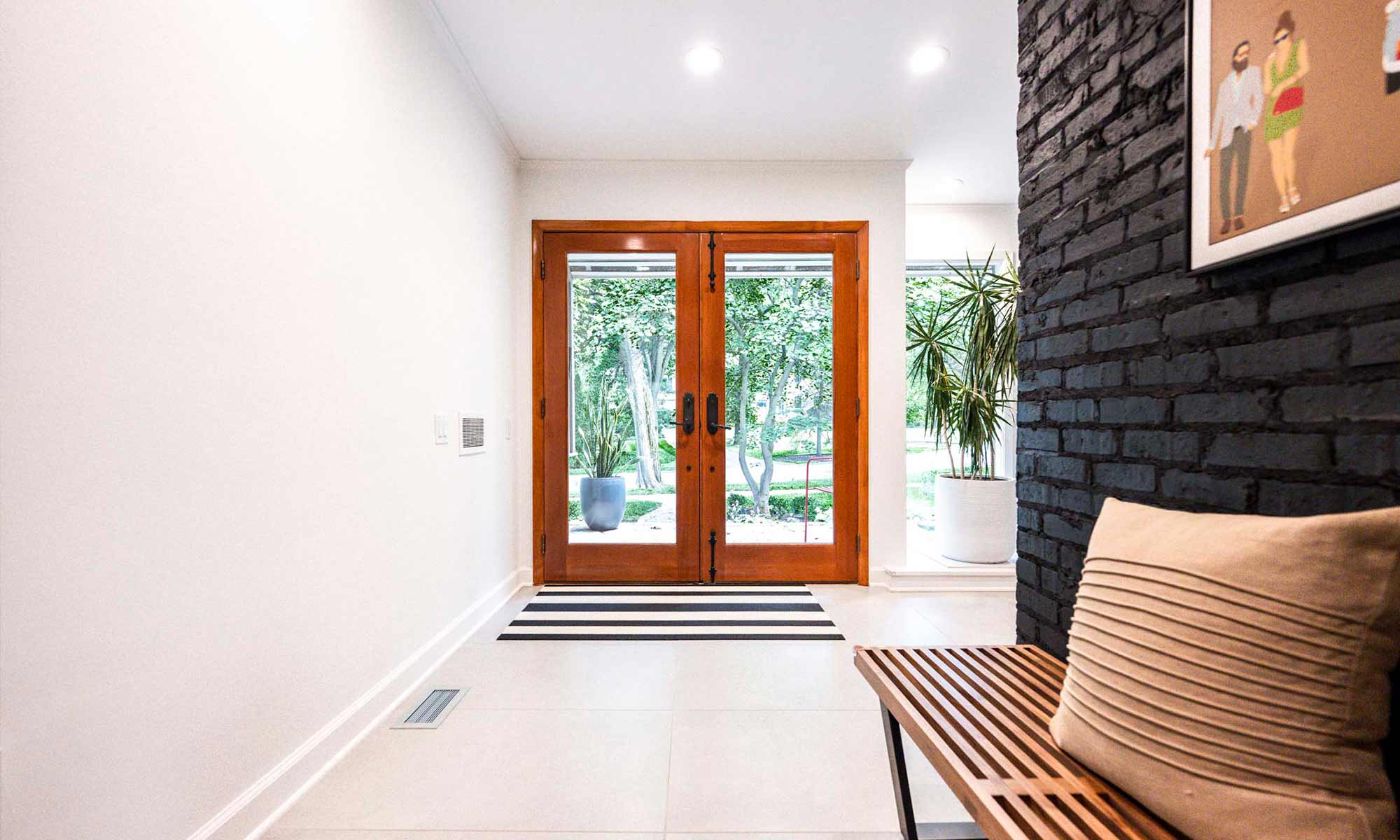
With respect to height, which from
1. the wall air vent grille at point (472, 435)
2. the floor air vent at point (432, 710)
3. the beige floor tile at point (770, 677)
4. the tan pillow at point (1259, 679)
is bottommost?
the beige floor tile at point (770, 677)

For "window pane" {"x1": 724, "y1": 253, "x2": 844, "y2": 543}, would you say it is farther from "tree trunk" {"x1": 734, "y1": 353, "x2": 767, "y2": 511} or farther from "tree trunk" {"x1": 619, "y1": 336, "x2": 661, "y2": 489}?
"tree trunk" {"x1": 619, "y1": 336, "x2": 661, "y2": 489}

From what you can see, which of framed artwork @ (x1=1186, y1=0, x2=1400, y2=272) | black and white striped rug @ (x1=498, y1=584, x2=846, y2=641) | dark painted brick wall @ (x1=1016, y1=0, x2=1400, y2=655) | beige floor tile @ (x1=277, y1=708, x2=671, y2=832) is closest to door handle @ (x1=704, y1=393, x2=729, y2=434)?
black and white striped rug @ (x1=498, y1=584, x2=846, y2=641)

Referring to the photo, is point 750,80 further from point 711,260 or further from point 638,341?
point 638,341

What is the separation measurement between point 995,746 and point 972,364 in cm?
335

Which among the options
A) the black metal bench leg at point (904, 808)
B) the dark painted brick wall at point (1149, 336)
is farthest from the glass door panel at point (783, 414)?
the black metal bench leg at point (904, 808)

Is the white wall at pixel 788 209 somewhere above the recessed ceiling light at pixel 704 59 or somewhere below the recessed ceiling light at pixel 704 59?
below

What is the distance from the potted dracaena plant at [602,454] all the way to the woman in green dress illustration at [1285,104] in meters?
3.24

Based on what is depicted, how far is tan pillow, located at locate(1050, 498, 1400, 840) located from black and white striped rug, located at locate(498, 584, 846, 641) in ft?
6.80

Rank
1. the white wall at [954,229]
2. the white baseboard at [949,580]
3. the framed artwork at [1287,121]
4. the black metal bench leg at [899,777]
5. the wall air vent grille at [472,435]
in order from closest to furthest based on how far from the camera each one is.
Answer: the framed artwork at [1287,121] < the black metal bench leg at [899,777] < the wall air vent grille at [472,435] < the white baseboard at [949,580] < the white wall at [954,229]

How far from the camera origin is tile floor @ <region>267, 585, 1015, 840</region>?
152 cm

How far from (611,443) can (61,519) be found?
2885mm

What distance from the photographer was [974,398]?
12.8 ft

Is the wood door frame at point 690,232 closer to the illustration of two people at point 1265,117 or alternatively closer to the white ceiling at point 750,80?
the white ceiling at point 750,80

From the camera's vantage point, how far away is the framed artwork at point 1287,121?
822 millimetres
